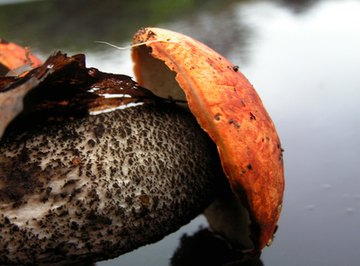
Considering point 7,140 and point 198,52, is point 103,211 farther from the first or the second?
point 198,52

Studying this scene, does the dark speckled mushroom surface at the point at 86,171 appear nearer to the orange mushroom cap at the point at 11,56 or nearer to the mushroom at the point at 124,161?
the mushroom at the point at 124,161

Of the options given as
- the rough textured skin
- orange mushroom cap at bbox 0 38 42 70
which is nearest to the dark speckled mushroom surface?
the rough textured skin

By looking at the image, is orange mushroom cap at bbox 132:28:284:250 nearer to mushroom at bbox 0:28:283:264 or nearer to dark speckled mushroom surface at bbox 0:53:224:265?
mushroom at bbox 0:28:283:264

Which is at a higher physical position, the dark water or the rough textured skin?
the rough textured skin

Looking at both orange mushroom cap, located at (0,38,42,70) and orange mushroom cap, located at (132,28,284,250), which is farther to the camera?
orange mushroom cap, located at (0,38,42,70)

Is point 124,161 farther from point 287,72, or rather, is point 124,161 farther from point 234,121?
point 287,72

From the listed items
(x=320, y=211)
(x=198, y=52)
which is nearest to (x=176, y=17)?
(x=320, y=211)

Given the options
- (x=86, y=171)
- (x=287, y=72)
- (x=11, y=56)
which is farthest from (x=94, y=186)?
(x=287, y=72)
